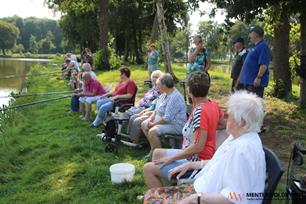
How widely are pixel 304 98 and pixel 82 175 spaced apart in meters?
5.74

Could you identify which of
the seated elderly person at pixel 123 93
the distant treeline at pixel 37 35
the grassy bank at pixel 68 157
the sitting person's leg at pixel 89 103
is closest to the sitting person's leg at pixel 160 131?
the grassy bank at pixel 68 157

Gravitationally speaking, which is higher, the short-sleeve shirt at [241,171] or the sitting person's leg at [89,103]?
the short-sleeve shirt at [241,171]

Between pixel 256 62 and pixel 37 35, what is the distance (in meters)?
131

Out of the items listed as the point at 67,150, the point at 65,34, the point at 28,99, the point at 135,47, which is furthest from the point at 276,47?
the point at 65,34

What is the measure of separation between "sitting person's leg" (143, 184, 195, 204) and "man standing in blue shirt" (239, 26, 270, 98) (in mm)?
3410

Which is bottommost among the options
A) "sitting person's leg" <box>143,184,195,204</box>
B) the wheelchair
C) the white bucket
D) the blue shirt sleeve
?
the white bucket

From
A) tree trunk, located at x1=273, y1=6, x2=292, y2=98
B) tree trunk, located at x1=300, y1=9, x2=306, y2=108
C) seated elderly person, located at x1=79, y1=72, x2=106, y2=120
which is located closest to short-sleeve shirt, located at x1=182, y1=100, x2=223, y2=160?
seated elderly person, located at x1=79, y1=72, x2=106, y2=120

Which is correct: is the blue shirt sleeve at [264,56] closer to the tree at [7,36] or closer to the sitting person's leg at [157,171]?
the sitting person's leg at [157,171]

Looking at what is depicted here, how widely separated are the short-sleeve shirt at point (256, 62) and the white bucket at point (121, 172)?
104 inches

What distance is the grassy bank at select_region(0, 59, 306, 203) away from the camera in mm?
4633

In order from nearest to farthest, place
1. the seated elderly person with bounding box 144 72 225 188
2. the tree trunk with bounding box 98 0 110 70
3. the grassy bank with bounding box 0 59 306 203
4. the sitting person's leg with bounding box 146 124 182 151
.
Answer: the seated elderly person with bounding box 144 72 225 188
the grassy bank with bounding box 0 59 306 203
the sitting person's leg with bounding box 146 124 182 151
the tree trunk with bounding box 98 0 110 70

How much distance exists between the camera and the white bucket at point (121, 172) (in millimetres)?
4645

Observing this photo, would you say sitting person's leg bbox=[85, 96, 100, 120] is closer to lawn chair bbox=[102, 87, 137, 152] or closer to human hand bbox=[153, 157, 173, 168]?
lawn chair bbox=[102, 87, 137, 152]

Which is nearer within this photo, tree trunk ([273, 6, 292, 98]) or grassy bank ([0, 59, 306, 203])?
grassy bank ([0, 59, 306, 203])
